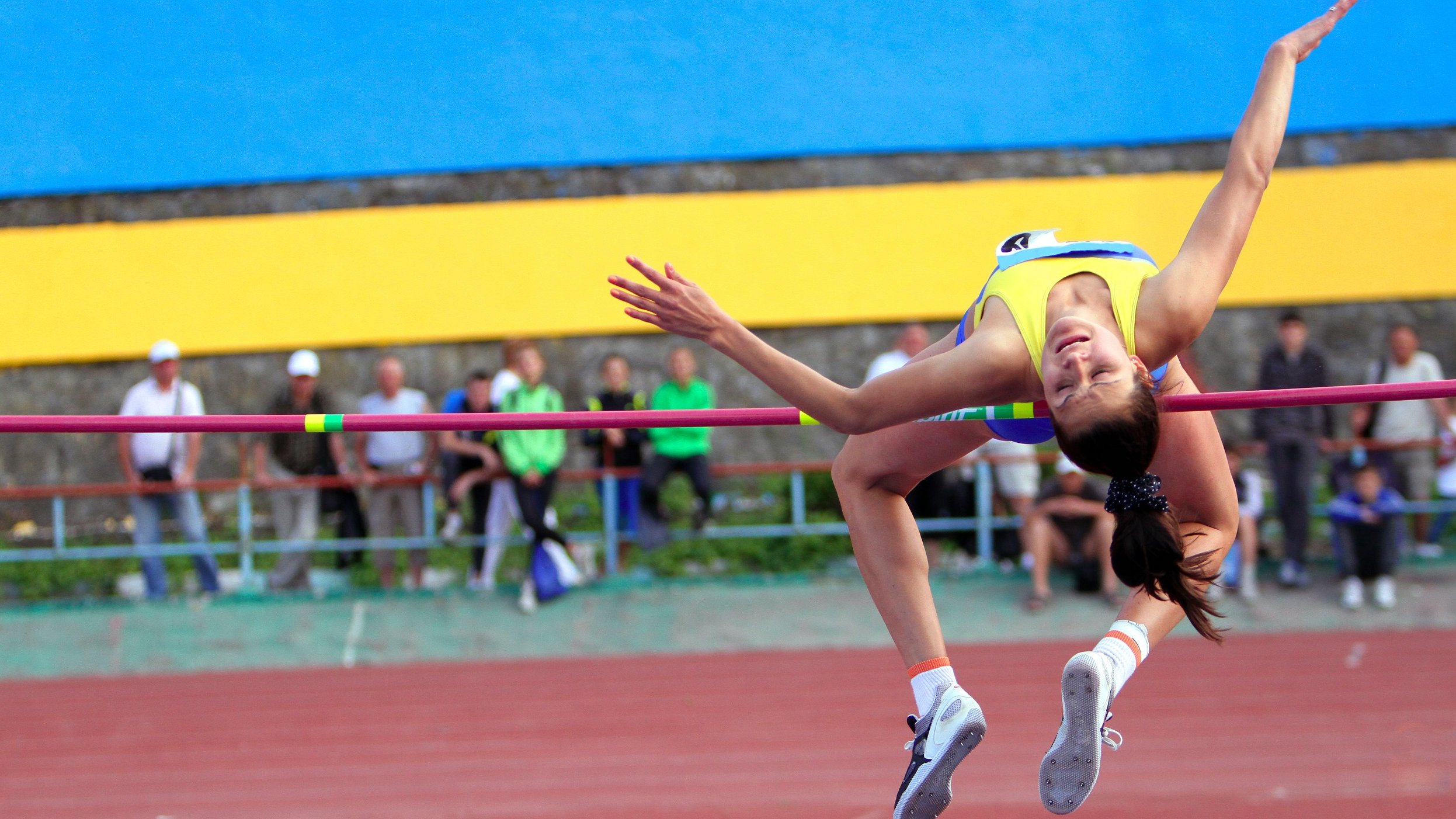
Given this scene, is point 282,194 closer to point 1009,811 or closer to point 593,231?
point 593,231

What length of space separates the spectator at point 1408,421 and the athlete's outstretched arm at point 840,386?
5.82 meters

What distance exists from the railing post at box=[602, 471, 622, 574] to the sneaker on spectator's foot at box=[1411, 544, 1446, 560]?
4974 millimetres

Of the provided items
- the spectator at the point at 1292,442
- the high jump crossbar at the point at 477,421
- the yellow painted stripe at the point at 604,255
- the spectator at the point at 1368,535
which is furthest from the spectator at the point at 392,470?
the spectator at the point at 1368,535

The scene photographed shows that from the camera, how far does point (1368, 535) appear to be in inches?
286

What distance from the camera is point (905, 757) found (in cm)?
554

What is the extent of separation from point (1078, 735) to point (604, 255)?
269 inches

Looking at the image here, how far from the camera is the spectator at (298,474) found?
781cm

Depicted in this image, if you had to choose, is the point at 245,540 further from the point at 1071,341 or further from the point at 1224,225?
the point at 1224,225

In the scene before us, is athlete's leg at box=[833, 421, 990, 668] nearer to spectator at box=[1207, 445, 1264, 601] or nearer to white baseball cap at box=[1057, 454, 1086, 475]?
white baseball cap at box=[1057, 454, 1086, 475]

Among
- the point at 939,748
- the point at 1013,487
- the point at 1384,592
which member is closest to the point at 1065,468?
the point at 1013,487

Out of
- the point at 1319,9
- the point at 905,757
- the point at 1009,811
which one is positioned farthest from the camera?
the point at 1319,9

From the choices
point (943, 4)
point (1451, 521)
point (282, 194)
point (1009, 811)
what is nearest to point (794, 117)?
point (943, 4)

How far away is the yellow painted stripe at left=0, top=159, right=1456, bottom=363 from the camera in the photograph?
9297 mm

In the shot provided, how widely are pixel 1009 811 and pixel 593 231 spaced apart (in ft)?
18.8
